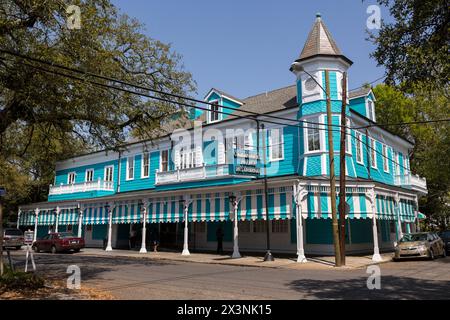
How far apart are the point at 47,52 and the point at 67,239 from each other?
21757 millimetres

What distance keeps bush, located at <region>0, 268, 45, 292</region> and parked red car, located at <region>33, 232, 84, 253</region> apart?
19.9m

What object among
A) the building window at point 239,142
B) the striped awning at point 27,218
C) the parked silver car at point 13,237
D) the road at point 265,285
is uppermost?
the building window at point 239,142

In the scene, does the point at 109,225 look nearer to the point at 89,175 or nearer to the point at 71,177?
the point at 89,175

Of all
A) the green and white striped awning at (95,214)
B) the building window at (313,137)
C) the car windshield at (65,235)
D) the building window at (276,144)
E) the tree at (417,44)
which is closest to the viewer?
the tree at (417,44)

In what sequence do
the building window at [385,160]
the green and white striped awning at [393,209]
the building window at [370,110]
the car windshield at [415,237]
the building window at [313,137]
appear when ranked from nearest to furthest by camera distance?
the car windshield at [415,237]
the green and white striped awning at [393,209]
the building window at [313,137]
the building window at [370,110]
the building window at [385,160]

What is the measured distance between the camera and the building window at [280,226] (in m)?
25.5

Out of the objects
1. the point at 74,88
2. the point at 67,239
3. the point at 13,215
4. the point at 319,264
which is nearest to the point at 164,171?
the point at 67,239

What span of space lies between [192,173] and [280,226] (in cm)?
743

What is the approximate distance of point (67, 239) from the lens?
3006cm

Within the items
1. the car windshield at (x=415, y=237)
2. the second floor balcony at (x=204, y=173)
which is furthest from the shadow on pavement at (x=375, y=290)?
the second floor balcony at (x=204, y=173)

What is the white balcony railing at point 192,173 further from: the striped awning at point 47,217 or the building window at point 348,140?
the striped awning at point 47,217

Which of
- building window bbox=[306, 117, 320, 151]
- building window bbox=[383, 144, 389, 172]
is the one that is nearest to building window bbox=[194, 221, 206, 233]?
building window bbox=[306, 117, 320, 151]

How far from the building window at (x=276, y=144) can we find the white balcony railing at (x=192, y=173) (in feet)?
10.8

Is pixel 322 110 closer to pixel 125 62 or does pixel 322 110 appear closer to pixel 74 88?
pixel 125 62
